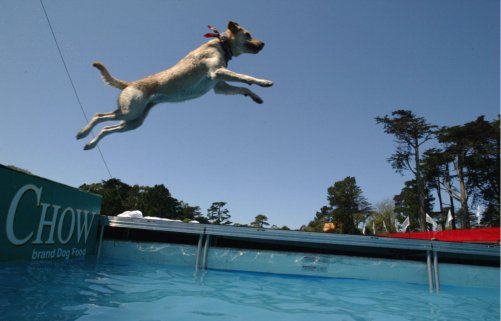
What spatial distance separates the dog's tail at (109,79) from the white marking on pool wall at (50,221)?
2.15 m

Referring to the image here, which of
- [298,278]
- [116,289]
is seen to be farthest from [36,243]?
[298,278]

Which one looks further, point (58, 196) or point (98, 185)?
point (98, 185)

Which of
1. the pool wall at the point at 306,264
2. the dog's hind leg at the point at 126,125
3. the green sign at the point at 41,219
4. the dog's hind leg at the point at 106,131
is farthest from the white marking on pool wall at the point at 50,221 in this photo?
the dog's hind leg at the point at 126,125

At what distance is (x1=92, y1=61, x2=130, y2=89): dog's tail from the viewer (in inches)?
209

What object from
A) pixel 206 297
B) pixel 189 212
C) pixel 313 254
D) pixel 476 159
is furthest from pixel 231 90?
pixel 189 212

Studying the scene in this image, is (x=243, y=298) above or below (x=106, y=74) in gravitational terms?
below

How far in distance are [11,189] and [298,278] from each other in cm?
526

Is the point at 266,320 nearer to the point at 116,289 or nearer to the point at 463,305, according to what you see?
the point at 116,289

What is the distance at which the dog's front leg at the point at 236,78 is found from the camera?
4.44m

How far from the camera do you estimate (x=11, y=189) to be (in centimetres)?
461

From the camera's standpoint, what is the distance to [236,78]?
4703 millimetres

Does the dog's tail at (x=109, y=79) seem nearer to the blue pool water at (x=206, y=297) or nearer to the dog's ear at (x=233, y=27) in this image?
the dog's ear at (x=233, y=27)

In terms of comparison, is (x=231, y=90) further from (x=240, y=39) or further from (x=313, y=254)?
(x=313, y=254)

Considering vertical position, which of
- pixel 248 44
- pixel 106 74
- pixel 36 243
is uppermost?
pixel 248 44
